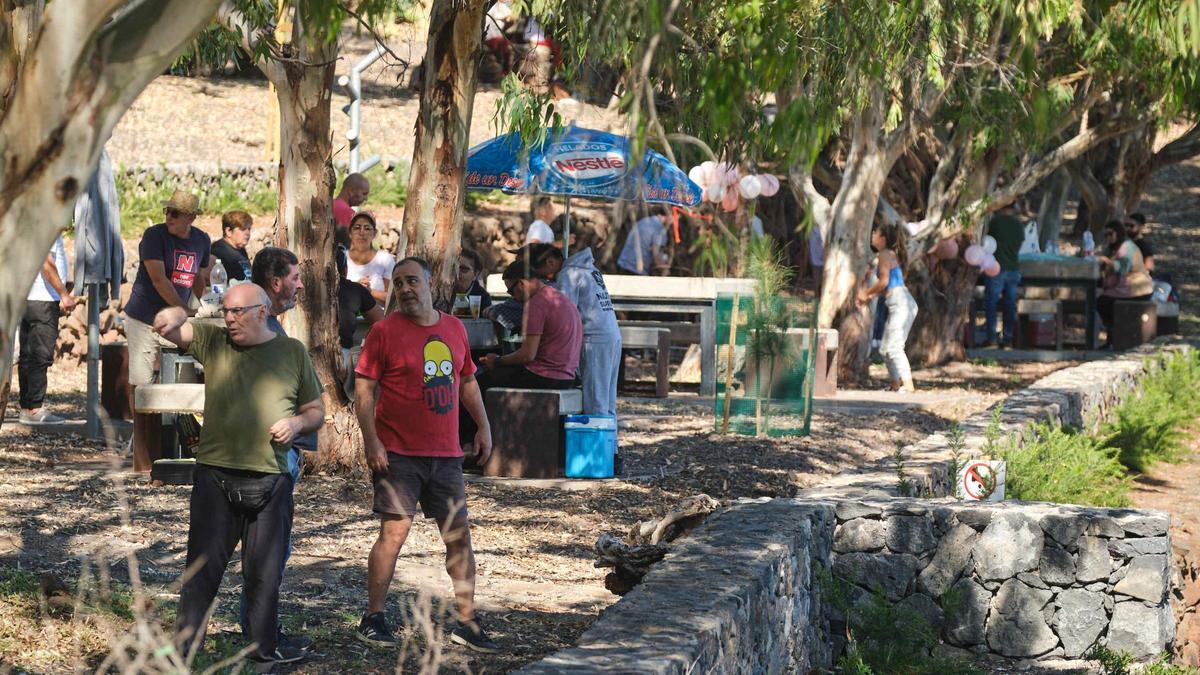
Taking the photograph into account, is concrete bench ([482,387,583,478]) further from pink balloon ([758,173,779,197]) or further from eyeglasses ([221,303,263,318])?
pink balloon ([758,173,779,197])

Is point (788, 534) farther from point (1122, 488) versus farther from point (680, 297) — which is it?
point (680, 297)

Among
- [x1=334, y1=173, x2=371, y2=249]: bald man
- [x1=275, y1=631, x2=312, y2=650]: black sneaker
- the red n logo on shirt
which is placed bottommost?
[x1=275, y1=631, x2=312, y2=650]: black sneaker

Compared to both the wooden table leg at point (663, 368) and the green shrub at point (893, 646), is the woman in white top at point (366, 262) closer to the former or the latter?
the wooden table leg at point (663, 368)

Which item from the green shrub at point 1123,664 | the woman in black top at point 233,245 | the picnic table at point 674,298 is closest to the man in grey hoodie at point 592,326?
the woman in black top at point 233,245

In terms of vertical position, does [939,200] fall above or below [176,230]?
above

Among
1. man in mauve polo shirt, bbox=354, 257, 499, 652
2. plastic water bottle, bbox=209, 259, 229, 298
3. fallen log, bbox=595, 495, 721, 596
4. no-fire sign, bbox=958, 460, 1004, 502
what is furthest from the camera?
plastic water bottle, bbox=209, 259, 229, 298

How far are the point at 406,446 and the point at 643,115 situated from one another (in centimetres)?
204

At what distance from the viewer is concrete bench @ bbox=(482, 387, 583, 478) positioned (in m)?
10.4

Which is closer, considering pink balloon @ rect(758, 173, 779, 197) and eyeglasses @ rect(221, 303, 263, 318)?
eyeglasses @ rect(221, 303, 263, 318)

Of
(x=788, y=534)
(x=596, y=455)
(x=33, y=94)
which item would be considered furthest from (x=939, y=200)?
(x=33, y=94)

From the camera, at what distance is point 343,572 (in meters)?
A: 7.48

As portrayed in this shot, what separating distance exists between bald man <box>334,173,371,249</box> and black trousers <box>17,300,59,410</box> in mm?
2192

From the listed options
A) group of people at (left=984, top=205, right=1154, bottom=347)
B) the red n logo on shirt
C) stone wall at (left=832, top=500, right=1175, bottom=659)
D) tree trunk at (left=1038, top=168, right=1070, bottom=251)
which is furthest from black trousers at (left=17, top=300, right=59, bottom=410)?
tree trunk at (left=1038, top=168, right=1070, bottom=251)

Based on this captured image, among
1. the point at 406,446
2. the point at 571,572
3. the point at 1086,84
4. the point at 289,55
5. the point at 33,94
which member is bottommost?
the point at 571,572
